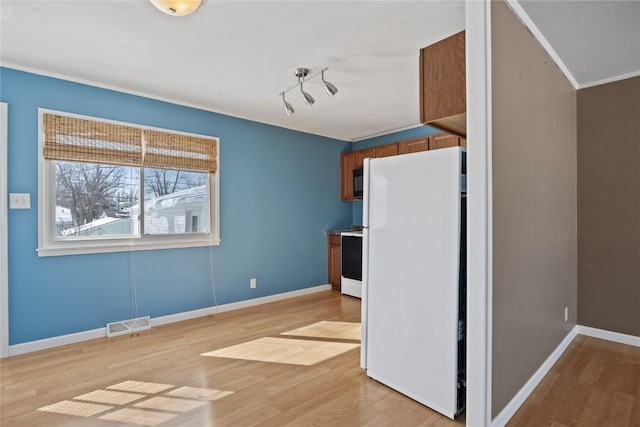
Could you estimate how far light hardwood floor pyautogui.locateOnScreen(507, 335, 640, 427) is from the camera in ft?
6.14

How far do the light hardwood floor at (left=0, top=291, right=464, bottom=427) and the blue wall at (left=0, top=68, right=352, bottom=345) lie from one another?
1.18 feet

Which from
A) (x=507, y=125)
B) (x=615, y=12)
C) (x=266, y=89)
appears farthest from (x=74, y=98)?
(x=615, y=12)

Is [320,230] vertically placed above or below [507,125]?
below

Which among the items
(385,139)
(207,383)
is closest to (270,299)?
(207,383)

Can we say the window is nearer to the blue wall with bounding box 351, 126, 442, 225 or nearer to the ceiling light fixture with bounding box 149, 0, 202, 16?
the ceiling light fixture with bounding box 149, 0, 202, 16

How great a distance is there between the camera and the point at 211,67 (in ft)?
8.95

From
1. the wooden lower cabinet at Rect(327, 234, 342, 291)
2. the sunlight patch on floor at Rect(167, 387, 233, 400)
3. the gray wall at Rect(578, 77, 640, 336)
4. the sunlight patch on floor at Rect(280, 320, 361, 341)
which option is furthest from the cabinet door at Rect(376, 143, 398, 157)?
the sunlight patch on floor at Rect(167, 387, 233, 400)

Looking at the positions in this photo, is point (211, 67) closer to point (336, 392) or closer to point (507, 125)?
point (507, 125)

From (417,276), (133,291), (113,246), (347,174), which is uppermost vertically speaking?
(347,174)

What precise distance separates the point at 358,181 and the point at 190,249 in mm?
2522

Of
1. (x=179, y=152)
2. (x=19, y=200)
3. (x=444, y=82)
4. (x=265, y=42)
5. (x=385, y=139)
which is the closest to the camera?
(x=444, y=82)

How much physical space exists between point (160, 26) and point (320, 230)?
3438 millimetres

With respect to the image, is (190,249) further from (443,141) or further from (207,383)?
(443,141)

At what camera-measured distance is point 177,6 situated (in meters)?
1.84
